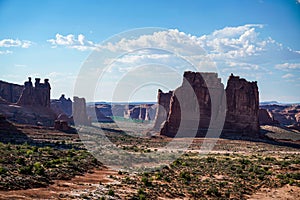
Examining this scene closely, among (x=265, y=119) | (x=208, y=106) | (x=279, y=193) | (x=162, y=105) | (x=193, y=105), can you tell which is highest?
(x=162, y=105)

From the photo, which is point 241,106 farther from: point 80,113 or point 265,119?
point 80,113

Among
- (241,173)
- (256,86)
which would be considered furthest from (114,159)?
(256,86)

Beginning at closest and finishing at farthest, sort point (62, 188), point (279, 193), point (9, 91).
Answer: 1. point (62, 188)
2. point (279, 193)
3. point (9, 91)

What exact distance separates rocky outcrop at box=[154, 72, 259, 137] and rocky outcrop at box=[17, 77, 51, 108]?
2081 inches

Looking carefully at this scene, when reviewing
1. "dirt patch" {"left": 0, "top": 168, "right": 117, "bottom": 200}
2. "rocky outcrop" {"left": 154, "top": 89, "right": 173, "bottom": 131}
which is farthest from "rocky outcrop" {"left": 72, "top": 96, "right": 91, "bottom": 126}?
"dirt patch" {"left": 0, "top": 168, "right": 117, "bottom": 200}

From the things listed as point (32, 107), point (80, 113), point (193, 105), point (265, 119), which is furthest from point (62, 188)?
point (265, 119)

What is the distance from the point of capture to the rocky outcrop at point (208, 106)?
72.6m

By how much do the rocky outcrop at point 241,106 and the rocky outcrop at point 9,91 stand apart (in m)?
81.5

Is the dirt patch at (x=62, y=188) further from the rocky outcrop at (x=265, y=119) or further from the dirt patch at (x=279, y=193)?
the rocky outcrop at (x=265, y=119)

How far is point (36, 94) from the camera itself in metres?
107

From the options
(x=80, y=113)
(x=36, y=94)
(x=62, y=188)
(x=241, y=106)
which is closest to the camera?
(x=62, y=188)

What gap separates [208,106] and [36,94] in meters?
62.3

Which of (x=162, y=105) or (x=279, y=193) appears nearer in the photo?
(x=279, y=193)

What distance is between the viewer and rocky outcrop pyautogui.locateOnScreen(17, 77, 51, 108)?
103812mm
